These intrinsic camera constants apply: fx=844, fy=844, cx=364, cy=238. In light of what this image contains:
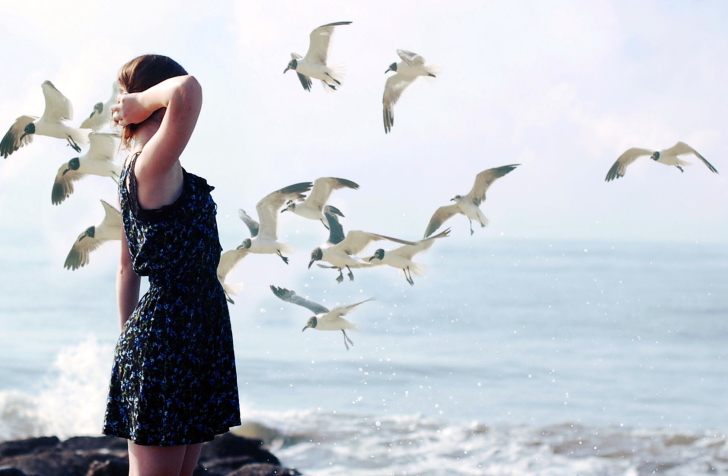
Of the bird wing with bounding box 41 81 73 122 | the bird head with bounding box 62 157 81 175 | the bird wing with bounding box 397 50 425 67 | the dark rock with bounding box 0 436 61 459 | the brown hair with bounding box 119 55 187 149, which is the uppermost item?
the bird wing with bounding box 397 50 425 67

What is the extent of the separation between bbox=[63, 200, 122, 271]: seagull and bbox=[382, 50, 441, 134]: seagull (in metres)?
1.08

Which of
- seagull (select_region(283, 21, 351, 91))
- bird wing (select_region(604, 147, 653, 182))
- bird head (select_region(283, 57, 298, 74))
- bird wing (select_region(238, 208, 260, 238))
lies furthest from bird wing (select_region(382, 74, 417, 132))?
bird wing (select_region(604, 147, 653, 182))

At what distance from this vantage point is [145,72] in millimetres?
1260

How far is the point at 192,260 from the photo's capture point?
48.9 inches

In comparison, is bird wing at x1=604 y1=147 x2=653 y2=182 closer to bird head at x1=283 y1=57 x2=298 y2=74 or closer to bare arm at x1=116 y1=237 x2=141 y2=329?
bird head at x1=283 y1=57 x2=298 y2=74

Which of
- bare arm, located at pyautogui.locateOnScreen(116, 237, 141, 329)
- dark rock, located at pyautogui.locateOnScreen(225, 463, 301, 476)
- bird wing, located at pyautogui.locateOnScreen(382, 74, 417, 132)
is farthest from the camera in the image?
bird wing, located at pyautogui.locateOnScreen(382, 74, 417, 132)

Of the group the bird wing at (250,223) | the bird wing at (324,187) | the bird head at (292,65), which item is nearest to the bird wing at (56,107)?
the bird wing at (250,223)

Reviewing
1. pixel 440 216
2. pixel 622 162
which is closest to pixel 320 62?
pixel 440 216

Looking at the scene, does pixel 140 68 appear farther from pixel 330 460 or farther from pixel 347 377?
pixel 347 377

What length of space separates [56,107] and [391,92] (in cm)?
127

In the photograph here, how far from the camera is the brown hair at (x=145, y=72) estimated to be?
126 cm

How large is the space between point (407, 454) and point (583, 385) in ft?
9.32

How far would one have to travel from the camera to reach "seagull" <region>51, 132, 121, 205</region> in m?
3.02

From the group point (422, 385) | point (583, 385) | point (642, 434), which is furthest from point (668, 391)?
point (642, 434)
